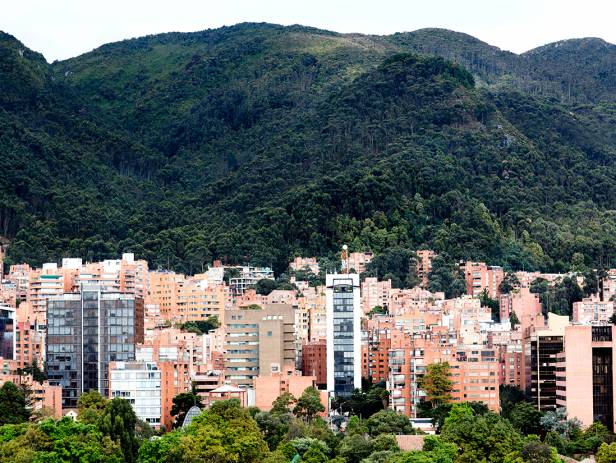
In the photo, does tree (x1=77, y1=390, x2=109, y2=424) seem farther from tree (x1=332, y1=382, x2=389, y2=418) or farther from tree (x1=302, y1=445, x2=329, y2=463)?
tree (x1=332, y1=382, x2=389, y2=418)

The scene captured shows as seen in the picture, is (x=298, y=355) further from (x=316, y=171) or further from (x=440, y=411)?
(x=316, y=171)

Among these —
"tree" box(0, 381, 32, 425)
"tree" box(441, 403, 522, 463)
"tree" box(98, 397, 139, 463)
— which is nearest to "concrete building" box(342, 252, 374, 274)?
"tree" box(0, 381, 32, 425)

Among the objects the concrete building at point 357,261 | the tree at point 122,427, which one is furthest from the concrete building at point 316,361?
the concrete building at point 357,261

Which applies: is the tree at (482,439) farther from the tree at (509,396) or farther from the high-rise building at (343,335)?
the high-rise building at (343,335)

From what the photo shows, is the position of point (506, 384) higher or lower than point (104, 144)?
lower

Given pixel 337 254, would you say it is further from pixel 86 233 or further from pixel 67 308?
pixel 67 308

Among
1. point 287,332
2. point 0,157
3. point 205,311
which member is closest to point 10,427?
point 287,332
